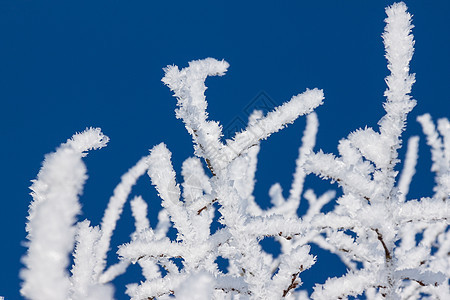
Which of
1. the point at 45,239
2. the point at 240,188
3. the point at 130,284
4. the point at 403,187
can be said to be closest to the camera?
the point at 45,239

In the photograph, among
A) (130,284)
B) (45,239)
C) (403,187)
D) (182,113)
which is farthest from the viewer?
(403,187)

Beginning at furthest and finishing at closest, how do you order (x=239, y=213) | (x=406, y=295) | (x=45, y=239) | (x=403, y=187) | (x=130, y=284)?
1. (x=403, y=187)
2. (x=406, y=295)
3. (x=130, y=284)
4. (x=239, y=213)
5. (x=45, y=239)

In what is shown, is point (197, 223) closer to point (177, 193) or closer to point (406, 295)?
point (177, 193)

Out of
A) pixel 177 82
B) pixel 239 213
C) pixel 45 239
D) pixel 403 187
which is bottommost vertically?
pixel 45 239

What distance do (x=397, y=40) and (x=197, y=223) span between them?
1.25m

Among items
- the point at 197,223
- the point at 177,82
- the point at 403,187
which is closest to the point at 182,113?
the point at 177,82

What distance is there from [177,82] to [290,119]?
20.7 inches

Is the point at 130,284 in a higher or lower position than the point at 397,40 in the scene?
lower

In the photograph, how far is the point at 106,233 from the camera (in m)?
2.78

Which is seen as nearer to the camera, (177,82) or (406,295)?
(177,82)

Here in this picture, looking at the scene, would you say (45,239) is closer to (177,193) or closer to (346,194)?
(177,193)

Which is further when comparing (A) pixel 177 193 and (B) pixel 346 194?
(B) pixel 346 194

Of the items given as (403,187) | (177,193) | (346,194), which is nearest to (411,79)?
(346,194)

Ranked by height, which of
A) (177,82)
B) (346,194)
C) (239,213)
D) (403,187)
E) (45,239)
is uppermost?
(403,187)
